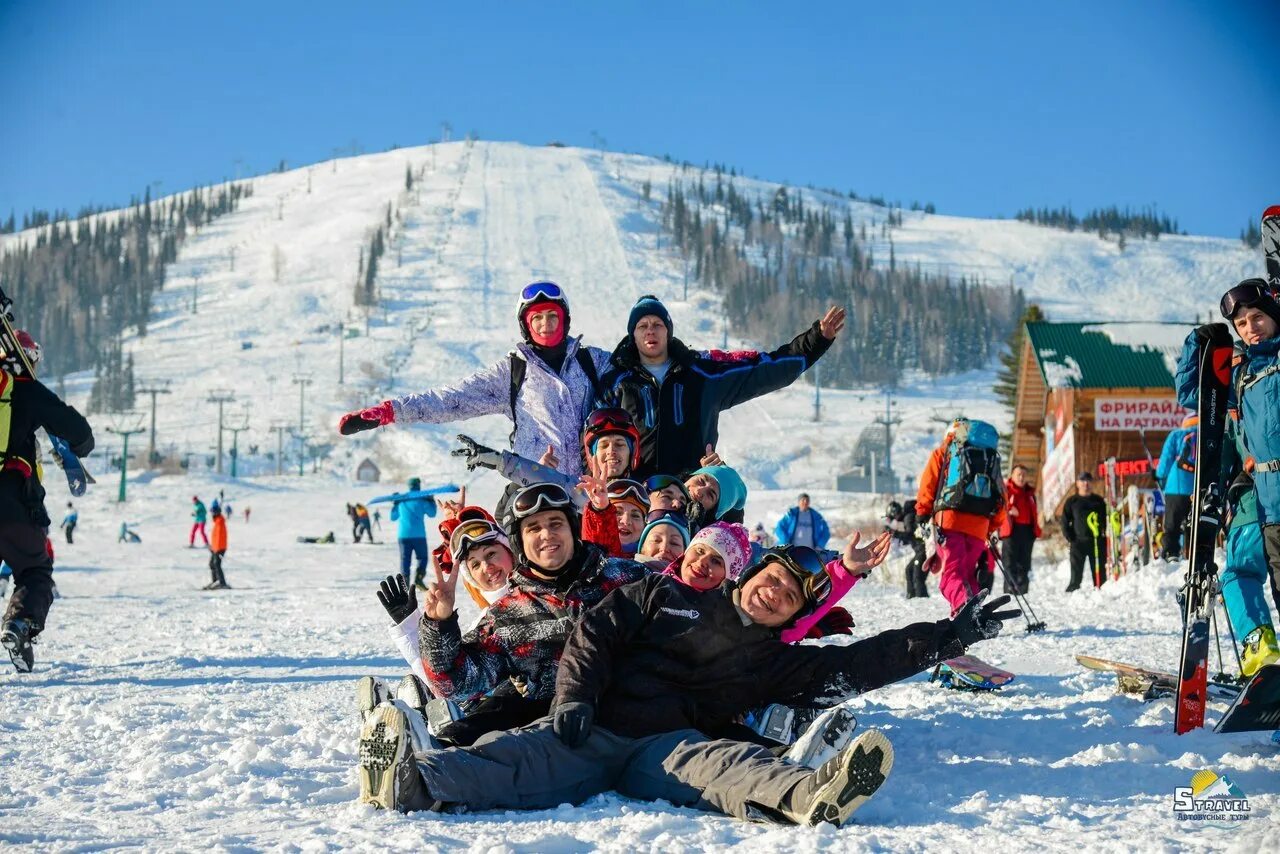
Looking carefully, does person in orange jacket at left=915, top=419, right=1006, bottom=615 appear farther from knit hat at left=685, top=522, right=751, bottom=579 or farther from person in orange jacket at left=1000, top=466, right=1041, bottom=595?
person in orange jacket at left=1000, top=466, right=1041, bottom=595

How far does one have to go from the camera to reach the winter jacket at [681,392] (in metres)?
5.55

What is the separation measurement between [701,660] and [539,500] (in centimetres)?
77

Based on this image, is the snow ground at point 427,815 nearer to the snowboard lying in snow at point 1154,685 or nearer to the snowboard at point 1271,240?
the snowboard lying in snow at point 1154,685

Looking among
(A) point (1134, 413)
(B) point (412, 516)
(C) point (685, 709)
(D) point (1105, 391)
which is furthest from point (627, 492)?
(A) point (1134, 413)

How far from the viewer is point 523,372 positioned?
557cm

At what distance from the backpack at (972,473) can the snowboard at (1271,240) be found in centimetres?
251

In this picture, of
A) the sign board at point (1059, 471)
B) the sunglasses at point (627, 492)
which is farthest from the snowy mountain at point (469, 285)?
the sunglasses at point (627, 492)

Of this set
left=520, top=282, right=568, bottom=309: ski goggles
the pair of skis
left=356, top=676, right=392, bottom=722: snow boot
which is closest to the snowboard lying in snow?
the pair of skis

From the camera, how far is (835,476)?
207 ft

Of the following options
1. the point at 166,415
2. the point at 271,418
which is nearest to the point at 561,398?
the point at 271,418

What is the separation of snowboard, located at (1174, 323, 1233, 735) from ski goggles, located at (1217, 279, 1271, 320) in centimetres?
11

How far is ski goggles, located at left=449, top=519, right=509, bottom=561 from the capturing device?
4352 millimetres

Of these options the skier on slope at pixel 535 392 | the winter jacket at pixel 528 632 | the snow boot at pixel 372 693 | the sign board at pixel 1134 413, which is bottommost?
the snow boot at pixel 372 693

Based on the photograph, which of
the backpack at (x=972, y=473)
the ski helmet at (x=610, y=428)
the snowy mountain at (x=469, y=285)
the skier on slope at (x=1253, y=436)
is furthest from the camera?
the snowy mountain at (x=469, y=285)
